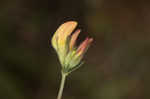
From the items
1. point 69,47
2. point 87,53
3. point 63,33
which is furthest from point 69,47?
point 87,53

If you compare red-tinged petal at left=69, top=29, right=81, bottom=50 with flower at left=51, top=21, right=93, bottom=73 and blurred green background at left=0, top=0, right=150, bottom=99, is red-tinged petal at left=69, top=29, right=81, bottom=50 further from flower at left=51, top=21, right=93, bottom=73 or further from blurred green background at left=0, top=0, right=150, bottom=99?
blurred green background at left=0, top=0, right=150, bottom=99

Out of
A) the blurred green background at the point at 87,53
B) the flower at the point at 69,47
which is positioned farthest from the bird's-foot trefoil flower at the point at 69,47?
the blurred green background at the point at 87,53

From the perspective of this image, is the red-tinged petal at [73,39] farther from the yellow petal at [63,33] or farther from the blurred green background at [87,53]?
the blurred green background at [87,53]

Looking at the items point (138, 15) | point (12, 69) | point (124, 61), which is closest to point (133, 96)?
point (124, 61)

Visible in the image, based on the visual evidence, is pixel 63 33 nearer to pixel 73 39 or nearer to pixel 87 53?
pixel 73 39

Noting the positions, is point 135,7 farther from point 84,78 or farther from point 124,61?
point 84,78
